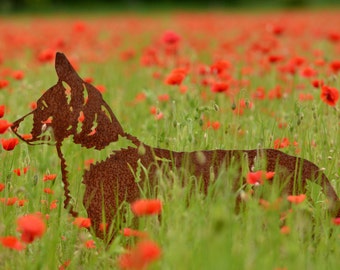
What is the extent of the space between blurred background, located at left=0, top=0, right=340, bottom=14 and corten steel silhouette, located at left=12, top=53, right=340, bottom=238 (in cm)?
2415

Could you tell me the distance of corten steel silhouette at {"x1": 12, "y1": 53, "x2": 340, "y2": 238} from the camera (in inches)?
102

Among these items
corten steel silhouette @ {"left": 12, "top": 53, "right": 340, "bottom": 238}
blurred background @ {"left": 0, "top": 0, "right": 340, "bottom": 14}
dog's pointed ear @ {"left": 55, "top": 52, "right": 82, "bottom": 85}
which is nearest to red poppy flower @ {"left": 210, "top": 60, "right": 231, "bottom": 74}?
corten steel silhouette @ {"left": 12, "top": 53, "right": 340, "bottom": 238}

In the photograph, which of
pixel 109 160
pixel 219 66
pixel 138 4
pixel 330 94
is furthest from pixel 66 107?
pixel 138 4

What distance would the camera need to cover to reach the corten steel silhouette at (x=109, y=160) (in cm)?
259

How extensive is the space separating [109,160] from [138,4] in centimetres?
2547

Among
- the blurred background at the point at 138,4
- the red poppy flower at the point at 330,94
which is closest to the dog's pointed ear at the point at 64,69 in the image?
the red poppy flower at the point at 330,94

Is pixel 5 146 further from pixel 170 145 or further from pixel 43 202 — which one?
pixel 170 145

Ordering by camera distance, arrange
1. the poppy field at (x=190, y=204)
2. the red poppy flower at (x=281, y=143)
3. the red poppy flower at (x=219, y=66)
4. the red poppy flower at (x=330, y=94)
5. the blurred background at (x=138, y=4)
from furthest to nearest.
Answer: the blurred background at (x=138, y=4) < the red poppy flower at (x=219, y=66) < the red poppy flower at (x=330, y=94) < the red poppy flower at (x=281, y=143) < the poppy field at (x=190, y=204)

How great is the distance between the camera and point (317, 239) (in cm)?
252

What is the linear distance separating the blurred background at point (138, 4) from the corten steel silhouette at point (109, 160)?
24145 millimetres

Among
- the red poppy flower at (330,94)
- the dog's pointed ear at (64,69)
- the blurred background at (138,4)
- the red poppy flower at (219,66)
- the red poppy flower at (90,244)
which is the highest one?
the blurred background at (138,4)

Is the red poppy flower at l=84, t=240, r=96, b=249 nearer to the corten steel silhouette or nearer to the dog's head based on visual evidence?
the corten steel silhouette

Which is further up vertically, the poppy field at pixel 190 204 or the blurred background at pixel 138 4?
the blurred background at pixel 138 4

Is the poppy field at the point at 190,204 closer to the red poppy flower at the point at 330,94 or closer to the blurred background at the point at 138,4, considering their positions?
the red poppy flower at the point at 330,94
